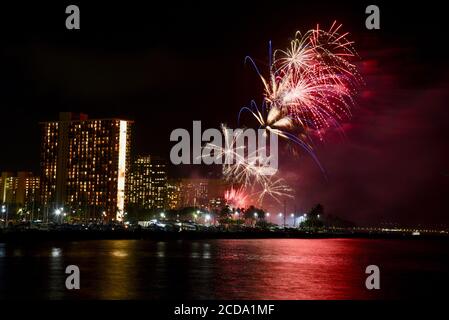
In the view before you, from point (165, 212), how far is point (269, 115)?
134333 millimetres

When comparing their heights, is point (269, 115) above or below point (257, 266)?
above

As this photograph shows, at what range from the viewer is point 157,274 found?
119 ft

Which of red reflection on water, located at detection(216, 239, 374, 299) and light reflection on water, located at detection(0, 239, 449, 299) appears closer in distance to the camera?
light reflection on water, located at detection(0, 239, 449, 299)

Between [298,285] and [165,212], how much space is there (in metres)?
146

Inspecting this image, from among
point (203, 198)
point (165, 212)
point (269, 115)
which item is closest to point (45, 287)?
point (269, 115)

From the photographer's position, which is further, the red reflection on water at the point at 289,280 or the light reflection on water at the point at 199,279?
the red reflection on water at the point at 289,280

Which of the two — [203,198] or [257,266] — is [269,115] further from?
[203,198]

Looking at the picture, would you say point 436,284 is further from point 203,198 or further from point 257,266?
point 203,198

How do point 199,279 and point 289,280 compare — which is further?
point 199,279
